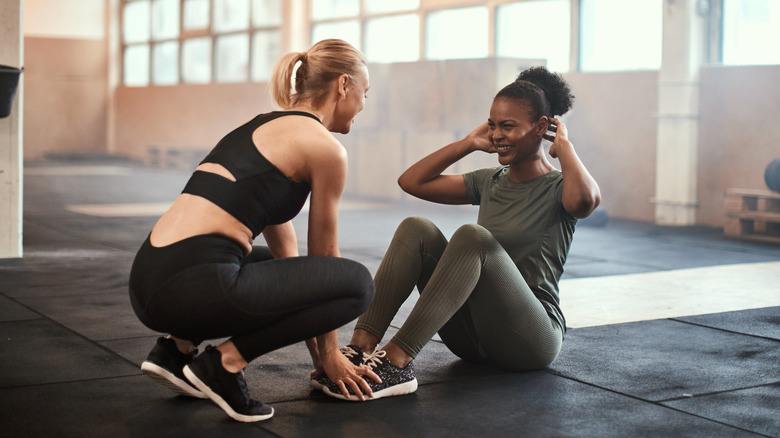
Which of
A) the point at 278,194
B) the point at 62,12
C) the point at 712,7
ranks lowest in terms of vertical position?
the point at 278,194

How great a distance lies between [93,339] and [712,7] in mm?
6282

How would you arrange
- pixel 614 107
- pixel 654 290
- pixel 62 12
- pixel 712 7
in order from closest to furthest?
1. pixel 654 290
2. pixel 712 7
3. pixel 614 107
4. pixel 62 12

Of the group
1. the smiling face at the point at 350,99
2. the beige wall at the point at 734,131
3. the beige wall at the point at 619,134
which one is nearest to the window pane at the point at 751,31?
the beige wall at the point at 734,131

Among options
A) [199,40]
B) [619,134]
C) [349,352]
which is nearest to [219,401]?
[349,352]

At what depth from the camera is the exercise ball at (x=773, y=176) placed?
667cm

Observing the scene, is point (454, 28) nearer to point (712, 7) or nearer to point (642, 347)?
point (712, 7)

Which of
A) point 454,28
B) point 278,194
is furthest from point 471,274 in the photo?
point 454,28

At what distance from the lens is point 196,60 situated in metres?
15.8

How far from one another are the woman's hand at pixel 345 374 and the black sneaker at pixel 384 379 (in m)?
0.03

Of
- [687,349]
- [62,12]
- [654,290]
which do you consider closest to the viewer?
[687,349]

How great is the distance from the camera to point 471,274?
8.49ft

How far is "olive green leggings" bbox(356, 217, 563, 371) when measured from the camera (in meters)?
2.59

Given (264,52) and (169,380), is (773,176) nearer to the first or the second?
(169,380)

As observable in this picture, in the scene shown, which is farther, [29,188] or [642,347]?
[29,188]
